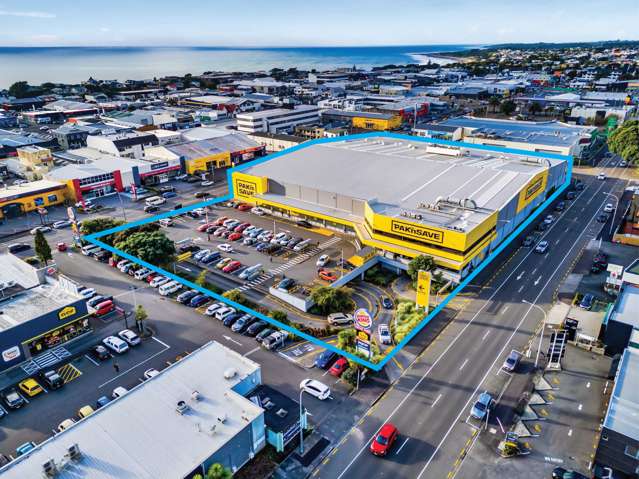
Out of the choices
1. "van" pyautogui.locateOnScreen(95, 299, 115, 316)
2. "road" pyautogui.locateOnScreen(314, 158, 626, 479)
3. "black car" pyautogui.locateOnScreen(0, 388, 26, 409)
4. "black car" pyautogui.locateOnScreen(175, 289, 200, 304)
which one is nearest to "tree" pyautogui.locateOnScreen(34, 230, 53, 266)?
"van" pyautogui.locateOnScreen(95, 299, 115, 316)

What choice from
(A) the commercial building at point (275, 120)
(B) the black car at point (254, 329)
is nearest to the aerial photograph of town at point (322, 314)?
A: (B) the black car at point (254, 329)

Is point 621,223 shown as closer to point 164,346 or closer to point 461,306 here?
point 461,306

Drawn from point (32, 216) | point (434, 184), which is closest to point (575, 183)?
point (434, 184)

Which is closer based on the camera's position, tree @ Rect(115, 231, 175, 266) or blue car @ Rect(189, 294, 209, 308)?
blue car @ Rect(189, 294, 209, 308)

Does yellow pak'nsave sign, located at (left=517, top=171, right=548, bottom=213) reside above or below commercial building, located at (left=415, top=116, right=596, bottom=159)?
below

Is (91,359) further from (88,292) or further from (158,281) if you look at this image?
(158,281)

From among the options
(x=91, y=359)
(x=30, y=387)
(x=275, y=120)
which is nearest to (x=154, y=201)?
(x=91, y=359)

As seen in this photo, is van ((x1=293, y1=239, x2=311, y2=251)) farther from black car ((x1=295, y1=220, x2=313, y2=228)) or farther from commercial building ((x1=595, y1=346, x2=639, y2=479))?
commercial building ((x1=595, y1=346, x2=639, y2=479))
